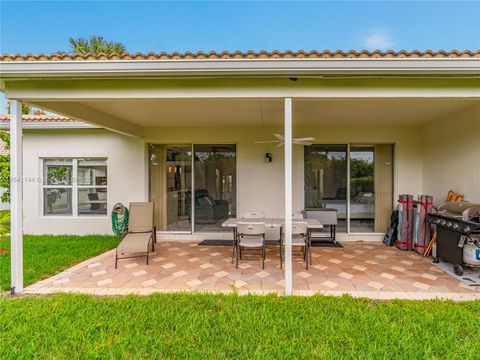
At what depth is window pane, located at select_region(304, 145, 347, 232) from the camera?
6.74m

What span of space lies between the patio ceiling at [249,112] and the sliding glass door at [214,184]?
846mm

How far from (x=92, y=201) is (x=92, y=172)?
0.86 m

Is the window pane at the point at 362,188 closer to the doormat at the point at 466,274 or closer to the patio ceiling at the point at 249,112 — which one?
the patio ceiling at the point at 249,112

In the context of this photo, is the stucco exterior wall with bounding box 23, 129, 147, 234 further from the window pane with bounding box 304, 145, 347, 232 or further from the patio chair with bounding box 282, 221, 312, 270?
the window pane with bounding box 304, 145, 347, 232

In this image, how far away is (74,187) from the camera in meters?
7.23

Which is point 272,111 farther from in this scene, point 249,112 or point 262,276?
point 262,276

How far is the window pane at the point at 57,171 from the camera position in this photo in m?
7.29

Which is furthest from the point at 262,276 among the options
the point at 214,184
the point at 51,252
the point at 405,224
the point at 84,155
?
the point at 84,155

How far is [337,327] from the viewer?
272cm

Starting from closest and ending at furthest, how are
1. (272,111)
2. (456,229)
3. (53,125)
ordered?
(456,229), (272,111), (53,125)

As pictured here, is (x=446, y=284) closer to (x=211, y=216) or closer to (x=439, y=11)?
(x=211, y=216)

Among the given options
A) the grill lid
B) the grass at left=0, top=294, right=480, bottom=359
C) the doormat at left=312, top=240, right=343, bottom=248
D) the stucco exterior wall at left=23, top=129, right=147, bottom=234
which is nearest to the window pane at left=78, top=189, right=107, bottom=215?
the stucco exterior wall at left=23, top=129, right=147, bottom=234

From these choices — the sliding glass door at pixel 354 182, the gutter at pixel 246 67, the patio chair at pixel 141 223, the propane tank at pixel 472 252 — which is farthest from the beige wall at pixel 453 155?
the patio chair at pixel 141 223

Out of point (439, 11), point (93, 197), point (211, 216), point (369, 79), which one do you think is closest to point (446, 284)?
point (369, 79)
